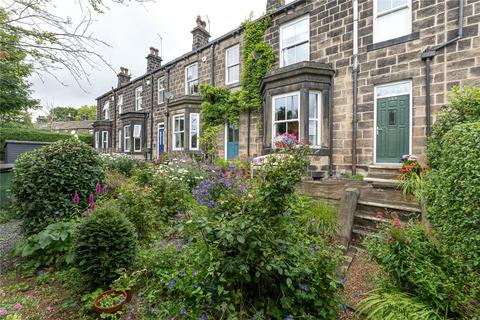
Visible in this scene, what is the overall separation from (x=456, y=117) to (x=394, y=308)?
4254 millimetres

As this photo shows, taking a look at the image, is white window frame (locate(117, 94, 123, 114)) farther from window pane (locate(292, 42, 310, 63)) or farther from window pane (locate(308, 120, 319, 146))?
window pane (locate(308, 120, 319, 146))

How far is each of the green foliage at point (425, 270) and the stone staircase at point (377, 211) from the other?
56.3 inches

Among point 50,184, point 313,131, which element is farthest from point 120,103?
point 50,184

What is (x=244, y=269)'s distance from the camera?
6.24 feet

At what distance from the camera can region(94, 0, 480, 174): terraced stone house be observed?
20.5 feet

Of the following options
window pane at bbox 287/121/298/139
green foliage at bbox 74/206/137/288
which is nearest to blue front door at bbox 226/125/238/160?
window pane at bbox 287/121/298/139

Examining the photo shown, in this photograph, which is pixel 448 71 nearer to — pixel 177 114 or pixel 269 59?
pixel 269 59

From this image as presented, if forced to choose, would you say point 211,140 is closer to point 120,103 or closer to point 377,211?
point 377,211

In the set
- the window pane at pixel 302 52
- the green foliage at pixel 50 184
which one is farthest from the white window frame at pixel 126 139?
the green foliage at pixel 50 184

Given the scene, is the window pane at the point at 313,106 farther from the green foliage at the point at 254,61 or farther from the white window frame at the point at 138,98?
the white window frame at the point at 138,98

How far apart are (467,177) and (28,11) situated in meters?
5.58

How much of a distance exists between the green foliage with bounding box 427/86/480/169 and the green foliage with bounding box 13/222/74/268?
617 cm

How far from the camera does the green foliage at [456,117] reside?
4449 mm

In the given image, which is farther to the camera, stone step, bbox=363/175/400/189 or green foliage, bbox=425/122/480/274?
stone step, bbox=363/175/400/189
